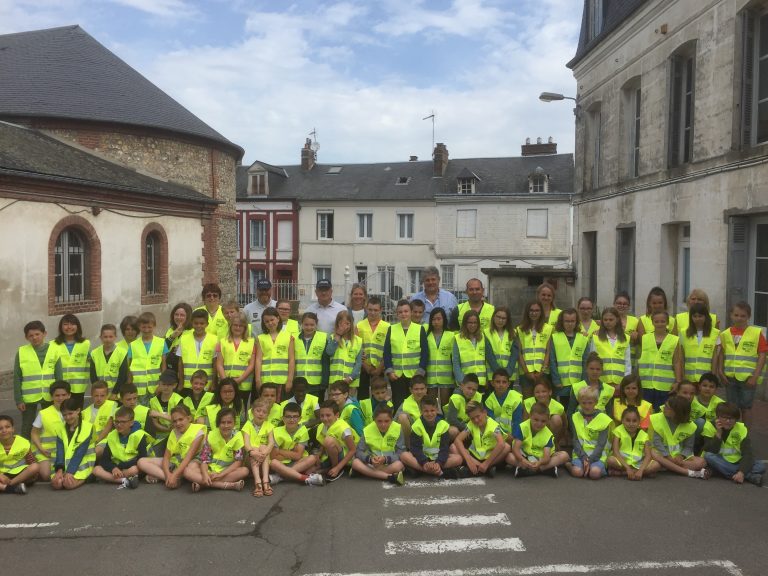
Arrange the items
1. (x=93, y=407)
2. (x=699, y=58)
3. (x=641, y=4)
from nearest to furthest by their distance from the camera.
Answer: (x=93, y=407), (x=699, y=58), (x=641, y=4)

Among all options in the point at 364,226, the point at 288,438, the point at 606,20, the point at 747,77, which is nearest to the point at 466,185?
the point at 364,226

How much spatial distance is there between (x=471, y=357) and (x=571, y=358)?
113 centimetres

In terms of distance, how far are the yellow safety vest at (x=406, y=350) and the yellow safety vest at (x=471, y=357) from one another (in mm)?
484

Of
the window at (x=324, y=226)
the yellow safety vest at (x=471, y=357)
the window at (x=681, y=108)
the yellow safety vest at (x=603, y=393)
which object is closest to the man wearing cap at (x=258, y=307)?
the yellow safety vest at (x=471, y=357)

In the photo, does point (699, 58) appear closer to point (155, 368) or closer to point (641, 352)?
point (641, 352)

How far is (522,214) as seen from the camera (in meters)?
35.1

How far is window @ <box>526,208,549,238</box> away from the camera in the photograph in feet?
114

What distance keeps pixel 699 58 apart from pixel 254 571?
11.3m

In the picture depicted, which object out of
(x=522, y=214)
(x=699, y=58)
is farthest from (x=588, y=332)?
(x=522, y=214)

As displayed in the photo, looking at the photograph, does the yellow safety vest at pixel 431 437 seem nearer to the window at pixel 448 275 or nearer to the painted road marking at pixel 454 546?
the painted road marking at pixel 454 546

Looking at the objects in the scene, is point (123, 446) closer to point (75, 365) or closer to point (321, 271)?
point (75, 365)

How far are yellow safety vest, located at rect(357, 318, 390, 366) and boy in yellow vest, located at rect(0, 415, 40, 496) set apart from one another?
3682 mm

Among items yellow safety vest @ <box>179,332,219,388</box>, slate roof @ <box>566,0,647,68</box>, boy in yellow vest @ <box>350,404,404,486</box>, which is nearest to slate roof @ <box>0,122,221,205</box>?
yellow safety vest @ <box>179,332,219,388</box>

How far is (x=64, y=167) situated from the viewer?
47.6 feet
